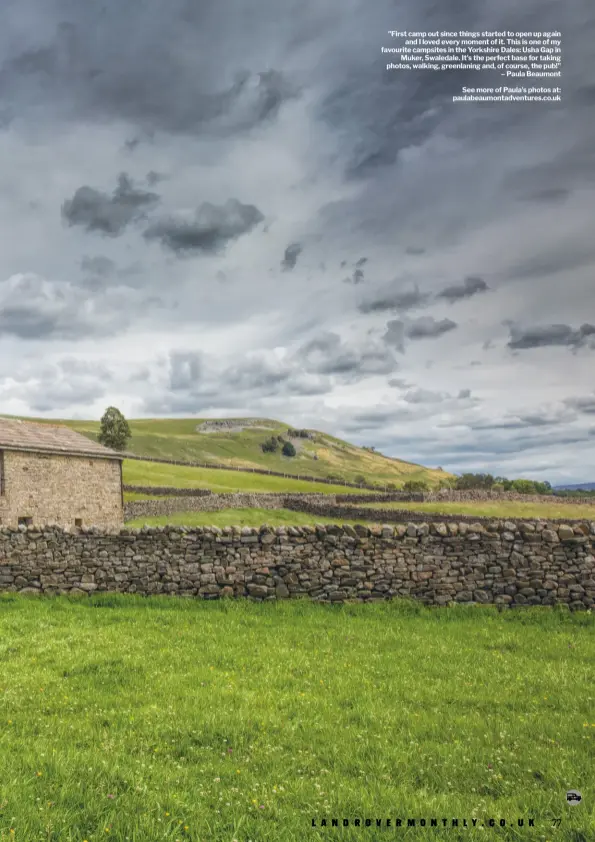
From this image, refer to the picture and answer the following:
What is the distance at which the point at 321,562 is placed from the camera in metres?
15.0

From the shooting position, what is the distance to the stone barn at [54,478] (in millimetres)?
29422

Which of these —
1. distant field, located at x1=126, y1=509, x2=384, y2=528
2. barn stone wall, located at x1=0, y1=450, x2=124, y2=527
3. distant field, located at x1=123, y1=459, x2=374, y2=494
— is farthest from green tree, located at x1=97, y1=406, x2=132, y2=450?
barn stone wall, located at x1=0, y1=450, x2=124, y2=527

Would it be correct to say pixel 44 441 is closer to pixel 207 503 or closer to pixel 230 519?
pixel 230 519

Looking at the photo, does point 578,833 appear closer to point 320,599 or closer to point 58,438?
point 320,599

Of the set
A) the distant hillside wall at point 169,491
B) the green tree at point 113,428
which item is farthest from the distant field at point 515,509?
the green tree at point 113,428

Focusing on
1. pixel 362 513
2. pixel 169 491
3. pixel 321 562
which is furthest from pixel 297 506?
pixel 321 562

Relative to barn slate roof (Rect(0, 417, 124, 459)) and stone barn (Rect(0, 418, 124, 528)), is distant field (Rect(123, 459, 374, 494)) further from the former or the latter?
stone barn (Rect(0, 418, 124, 528))

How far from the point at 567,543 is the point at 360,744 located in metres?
9.96

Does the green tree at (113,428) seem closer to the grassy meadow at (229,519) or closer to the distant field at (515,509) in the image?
the grassy meadow at (229,519)

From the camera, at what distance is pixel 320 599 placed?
14.7 metres

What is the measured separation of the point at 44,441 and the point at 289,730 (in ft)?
95.9

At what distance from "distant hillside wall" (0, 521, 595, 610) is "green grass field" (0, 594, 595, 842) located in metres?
2.01

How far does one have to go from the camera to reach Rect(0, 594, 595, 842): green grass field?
4996 mm

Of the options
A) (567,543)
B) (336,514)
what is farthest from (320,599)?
(336,514)
